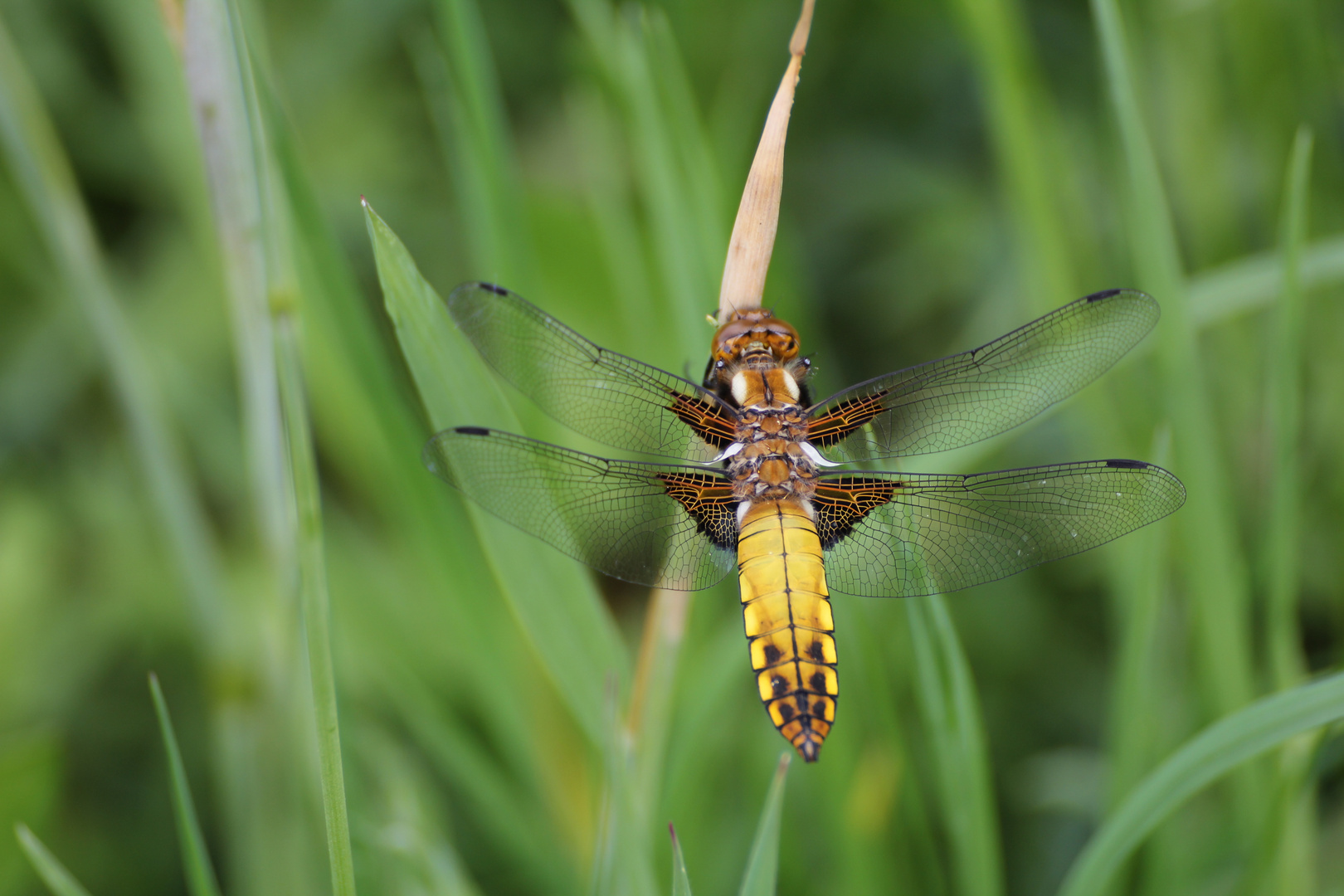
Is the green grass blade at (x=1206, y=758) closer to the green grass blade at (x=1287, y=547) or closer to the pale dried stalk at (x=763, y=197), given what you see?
the green grass blade at (x=1287, y=547)

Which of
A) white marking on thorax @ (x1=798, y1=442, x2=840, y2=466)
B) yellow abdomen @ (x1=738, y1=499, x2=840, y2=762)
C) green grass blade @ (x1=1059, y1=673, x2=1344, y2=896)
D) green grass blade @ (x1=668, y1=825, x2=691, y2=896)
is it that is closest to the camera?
green grass blade @ (x1=668, y1=825, x2=691, y2=896)

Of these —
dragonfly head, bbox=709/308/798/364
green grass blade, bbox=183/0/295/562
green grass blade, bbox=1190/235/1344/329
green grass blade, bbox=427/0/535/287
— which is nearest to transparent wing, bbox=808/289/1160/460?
dragonfly head, bbox=709/308/798/364

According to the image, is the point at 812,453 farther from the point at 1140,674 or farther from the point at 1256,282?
the point at 1256,282

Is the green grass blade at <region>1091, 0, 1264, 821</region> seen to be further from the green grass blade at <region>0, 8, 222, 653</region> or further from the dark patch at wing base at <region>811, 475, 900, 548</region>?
the green grass blade at <region>0, 8, 222, 653</region>

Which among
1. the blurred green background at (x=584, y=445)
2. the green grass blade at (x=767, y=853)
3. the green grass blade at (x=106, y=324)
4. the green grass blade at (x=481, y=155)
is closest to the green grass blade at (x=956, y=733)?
the blurred green background at (x=584, y=445)

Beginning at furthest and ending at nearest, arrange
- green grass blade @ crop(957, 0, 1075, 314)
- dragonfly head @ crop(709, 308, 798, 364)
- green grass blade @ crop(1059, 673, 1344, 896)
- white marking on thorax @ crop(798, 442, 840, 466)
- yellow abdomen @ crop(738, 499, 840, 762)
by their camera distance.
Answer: green grass blade @ crop(957, 0, 1075, 314) → white marking on thorax @ crop(798, 442, 840, 466) → dragonfly head @ crop(709, 308, 798, 364) → yellow abdomen @ crop(738, 499, 840, 762) → green grass blade @ crop(1059, 673, 1344, 896)

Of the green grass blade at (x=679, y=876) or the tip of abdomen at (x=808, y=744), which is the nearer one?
the green grass blade at (x=679, y=876)

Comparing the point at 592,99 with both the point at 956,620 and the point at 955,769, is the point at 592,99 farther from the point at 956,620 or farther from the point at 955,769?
the point at 955,769
